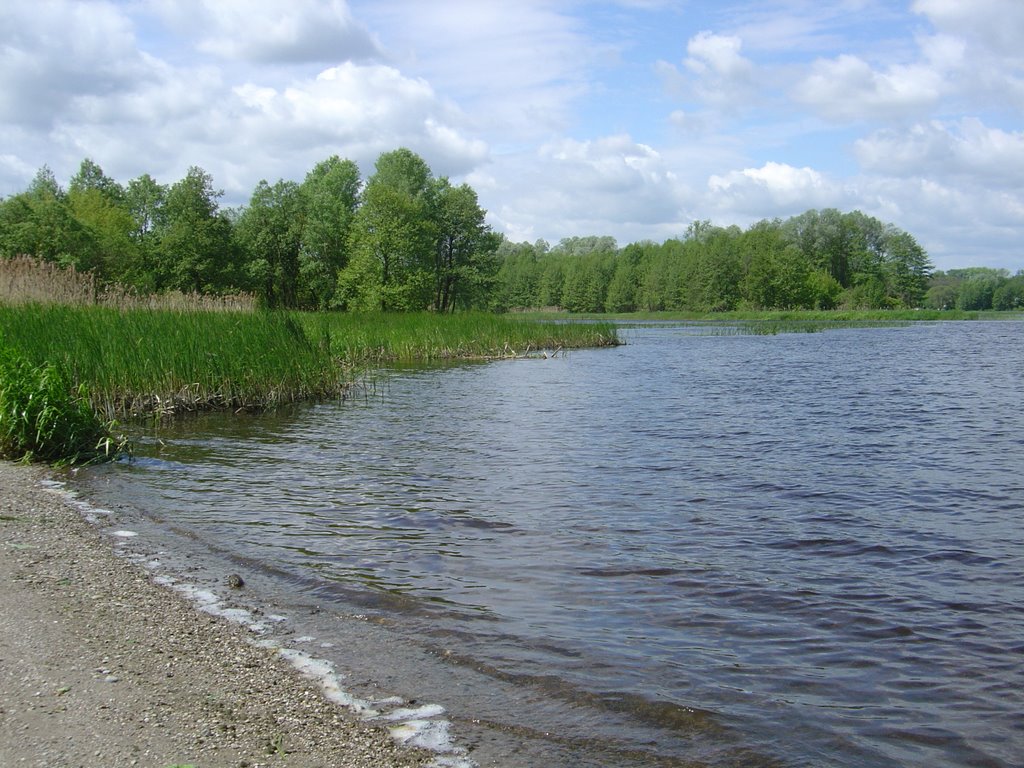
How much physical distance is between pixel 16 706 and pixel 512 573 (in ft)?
12.8

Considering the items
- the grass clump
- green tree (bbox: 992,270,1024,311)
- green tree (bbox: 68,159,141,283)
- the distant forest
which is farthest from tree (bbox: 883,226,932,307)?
the grass clump

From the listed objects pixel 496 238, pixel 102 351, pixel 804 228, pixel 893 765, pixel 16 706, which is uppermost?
pixel 804 228

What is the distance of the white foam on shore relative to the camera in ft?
12.7

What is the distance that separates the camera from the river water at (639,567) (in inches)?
174

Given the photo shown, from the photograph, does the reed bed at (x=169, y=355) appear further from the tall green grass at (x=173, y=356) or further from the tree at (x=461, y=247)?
the tree at (x=461, y=247)

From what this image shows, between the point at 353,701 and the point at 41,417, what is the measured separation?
7705mm

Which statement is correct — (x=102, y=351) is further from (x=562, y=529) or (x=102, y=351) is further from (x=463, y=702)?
(x=463, y=702)

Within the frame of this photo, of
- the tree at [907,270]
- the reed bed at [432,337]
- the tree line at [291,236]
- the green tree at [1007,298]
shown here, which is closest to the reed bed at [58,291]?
the reed bed at [432,337]

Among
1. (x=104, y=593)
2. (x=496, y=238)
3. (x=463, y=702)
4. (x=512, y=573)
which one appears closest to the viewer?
(x=463, y=702)

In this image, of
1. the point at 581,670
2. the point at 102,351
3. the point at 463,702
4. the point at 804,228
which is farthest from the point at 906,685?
the point at 804,228

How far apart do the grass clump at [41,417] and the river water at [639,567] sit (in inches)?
26.4

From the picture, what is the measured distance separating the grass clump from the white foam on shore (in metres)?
4.97

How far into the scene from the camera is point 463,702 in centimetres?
444

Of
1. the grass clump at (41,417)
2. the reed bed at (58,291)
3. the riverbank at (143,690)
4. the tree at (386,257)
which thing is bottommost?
the riverbank at (143,690)
